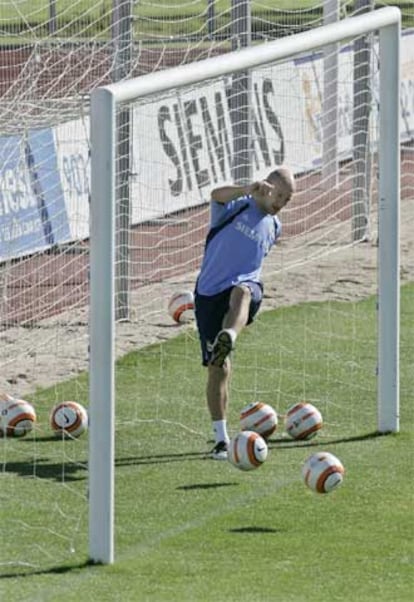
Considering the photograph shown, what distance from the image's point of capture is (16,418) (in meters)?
11.9

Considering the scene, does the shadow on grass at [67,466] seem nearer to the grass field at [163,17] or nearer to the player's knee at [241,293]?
the player's knee at [241,293]

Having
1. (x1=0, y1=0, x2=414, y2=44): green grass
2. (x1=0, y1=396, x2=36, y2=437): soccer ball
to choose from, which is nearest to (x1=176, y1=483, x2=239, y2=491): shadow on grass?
(x1=0, y1=396, x2=36, y2=437): soccer ball

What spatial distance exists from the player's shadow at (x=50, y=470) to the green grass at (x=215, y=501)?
0.01 m

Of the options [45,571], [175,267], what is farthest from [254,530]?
[175,267]

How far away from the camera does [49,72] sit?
16.7 m

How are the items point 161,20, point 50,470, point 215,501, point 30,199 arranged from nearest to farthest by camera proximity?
point 215,501 < point 50,470 < point 30,199 < point 161,20

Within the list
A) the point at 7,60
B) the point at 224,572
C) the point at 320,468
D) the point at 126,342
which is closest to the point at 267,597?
the point at 224,572

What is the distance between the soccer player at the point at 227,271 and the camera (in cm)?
1152

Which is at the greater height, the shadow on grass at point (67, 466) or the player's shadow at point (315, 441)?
the player's shadow at point (315, 441)

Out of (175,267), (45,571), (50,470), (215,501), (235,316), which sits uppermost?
(175,267)

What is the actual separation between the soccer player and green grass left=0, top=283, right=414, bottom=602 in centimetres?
48

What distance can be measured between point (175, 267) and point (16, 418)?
17.1ft

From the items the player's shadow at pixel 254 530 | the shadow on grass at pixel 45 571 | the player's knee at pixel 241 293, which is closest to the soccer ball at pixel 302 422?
the player's knee at pixel 241 293

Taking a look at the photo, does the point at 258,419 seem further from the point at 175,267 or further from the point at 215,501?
the point at 175,267
